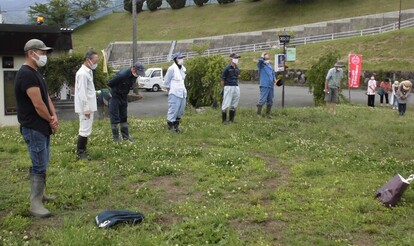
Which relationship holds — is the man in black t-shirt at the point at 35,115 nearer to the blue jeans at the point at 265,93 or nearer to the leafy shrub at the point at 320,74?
the blue jeans at the point at 265,93

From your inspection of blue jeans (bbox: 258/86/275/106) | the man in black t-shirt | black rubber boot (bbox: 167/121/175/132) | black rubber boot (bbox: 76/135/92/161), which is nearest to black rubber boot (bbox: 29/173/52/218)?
the man in black t-shirt

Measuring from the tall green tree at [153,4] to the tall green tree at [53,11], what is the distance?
12299 mm

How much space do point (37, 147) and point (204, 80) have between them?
38.1ft

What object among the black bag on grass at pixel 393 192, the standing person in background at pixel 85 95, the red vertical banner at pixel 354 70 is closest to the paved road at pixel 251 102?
the red vertical banner at pixel 354 70

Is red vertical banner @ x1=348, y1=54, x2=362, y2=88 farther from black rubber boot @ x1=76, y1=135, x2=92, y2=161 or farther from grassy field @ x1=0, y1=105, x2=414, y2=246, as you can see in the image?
black rubber boot @ x1=76, y1=135, x2=92, y2=161

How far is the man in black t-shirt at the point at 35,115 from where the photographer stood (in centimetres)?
504

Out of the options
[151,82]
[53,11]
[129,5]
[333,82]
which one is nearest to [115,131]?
[333,82]

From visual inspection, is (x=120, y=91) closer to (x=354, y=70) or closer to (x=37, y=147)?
(x=37, y=147)

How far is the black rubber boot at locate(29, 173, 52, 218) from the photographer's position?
5.09m

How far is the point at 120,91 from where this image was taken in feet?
29.2

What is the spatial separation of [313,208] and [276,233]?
883 millimetres

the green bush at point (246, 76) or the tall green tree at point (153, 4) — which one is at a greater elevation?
the tall green tree at point (153, 4)

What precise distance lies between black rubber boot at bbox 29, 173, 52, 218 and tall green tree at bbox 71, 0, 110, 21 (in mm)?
71560

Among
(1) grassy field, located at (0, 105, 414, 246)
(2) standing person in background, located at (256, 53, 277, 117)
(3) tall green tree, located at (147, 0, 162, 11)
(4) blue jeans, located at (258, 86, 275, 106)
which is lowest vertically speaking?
(1) grassy field, located at (0, 105, 414, 246)
